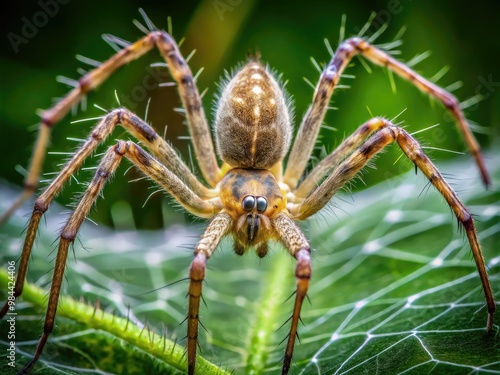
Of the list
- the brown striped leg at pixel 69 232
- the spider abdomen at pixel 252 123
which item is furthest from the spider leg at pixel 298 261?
the brown striped leg at pixel 69 232

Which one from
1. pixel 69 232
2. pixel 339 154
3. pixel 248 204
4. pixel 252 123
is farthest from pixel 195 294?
pixel 339 154

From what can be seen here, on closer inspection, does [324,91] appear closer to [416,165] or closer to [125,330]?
[416,165]

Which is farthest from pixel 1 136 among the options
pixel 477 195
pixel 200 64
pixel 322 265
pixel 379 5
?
pixel 477 195

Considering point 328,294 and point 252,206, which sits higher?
point 252,206

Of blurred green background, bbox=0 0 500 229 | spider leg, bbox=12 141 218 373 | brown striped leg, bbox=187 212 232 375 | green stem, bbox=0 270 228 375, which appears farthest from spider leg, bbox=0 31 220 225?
blurred green background, bbox=0 0 500 229

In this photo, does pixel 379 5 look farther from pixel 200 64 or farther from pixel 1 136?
pixel 1 136

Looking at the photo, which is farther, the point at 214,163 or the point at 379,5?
the point at 379,5

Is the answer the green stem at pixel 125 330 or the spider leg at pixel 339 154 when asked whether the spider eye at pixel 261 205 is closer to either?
the spider leg at pixel 339 154
